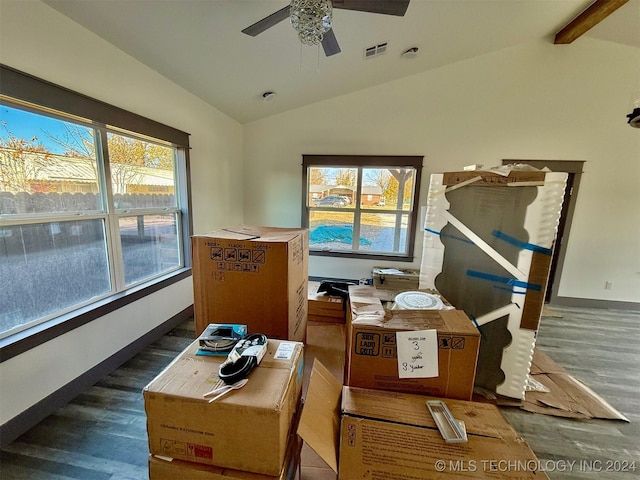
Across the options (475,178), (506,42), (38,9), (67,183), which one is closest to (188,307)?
(67,183)

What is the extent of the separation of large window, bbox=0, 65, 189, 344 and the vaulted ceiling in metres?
0.62

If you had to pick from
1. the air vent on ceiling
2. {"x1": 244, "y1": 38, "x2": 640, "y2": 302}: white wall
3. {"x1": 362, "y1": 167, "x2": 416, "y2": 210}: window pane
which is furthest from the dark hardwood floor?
the air vent on ceiling

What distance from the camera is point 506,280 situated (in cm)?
167

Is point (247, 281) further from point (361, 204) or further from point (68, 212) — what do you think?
point (361, 204)

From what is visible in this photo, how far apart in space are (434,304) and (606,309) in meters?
4.09

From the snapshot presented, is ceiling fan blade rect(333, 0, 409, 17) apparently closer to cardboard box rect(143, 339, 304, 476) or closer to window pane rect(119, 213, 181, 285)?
cardboard box rect(143, 339, 304, 476)

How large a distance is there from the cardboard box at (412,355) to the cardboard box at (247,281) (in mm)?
476

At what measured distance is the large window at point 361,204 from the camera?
3674mm

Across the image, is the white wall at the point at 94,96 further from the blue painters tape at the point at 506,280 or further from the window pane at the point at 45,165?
the blue painters tape at the point at 506,280

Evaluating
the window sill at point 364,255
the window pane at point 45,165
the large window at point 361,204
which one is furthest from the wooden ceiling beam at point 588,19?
the window pane at point 45,165

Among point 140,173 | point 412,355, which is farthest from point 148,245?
point 412,355

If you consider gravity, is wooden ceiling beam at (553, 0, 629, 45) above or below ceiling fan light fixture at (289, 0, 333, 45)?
above

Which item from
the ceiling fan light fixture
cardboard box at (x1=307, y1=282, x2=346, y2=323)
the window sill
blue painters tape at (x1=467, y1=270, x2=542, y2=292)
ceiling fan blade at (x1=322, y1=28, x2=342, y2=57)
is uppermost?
ceiling fan blade at (x1=322, y1=28, x2=342, y2=57)

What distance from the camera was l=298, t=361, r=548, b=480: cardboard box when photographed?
2.82ft
